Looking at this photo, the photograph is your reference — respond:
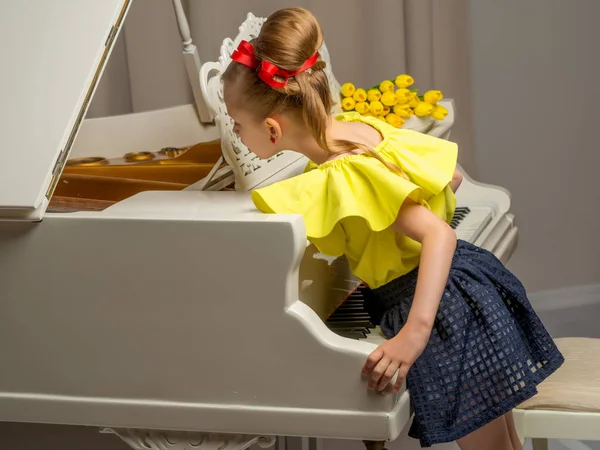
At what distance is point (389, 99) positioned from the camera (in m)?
2.52

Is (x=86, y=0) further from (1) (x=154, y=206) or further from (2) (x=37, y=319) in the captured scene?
(2) (x=37, y=319)

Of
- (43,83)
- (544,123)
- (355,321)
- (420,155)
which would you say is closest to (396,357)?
(355,321)

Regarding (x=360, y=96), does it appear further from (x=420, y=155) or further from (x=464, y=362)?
(x=464, y=362)

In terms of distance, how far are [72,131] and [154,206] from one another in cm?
18

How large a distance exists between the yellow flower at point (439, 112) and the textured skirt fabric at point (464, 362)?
974 mm

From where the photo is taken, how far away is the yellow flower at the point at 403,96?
253cm

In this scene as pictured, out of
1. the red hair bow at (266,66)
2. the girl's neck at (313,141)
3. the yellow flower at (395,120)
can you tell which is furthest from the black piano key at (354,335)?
the yellow flower at (395,120)

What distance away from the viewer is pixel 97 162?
2365mm

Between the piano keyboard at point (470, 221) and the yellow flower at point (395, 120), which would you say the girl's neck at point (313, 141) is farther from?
the yellow flower at point (395, 120)

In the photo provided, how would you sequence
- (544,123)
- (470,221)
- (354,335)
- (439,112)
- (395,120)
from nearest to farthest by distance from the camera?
(354,335)
(470,221)
(395,120)
(439,112)
(544,123)

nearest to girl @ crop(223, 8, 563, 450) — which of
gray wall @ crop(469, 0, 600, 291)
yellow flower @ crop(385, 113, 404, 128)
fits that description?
yellow flower @ crop(385, 113, 404, 128)

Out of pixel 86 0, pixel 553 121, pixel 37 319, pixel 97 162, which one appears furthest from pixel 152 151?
pixel 553 121

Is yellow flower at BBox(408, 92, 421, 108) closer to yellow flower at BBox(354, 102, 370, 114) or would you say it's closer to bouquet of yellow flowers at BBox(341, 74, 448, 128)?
bouquet of yellow flowers at BBox(341, 74, 448, 128)

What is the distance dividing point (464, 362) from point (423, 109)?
1.10 meters
